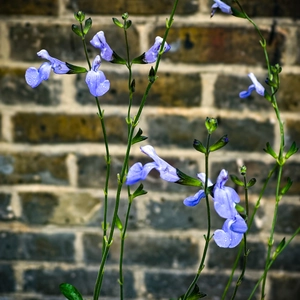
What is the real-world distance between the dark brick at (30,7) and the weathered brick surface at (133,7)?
51 millimetres

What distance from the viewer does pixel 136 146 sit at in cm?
97

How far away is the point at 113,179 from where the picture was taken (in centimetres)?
99

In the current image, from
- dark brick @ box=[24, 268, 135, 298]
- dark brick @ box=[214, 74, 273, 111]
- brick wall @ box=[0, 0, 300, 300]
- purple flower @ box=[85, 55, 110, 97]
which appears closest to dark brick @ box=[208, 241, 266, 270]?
brick wall @ box=[0, 0, 300, 300]

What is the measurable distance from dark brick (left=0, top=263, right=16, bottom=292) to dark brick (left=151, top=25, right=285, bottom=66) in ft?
1.85

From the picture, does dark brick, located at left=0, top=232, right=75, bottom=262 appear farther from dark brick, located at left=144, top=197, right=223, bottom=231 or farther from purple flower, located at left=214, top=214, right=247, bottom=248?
purple flower, located at left=214, top=214, right=247, bottom=248

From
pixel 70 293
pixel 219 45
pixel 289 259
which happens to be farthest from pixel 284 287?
pixel 70 293

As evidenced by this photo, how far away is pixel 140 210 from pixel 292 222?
306 mm

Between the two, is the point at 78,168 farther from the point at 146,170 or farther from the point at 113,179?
the point at 146,170

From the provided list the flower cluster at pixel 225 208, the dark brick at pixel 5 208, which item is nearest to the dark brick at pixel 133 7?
the dark brick at pixel 5 208

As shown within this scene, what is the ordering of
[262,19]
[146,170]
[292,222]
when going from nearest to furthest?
[146,170], [262,19], [292,222]

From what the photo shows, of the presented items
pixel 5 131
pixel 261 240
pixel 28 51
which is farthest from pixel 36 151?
pixel 261 240

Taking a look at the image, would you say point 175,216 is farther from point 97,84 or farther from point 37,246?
point 97,84

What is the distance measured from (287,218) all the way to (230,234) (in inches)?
23.4

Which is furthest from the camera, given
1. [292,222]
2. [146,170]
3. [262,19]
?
[292,222]
